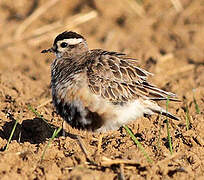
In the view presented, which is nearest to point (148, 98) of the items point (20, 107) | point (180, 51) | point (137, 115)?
point (137, 115)

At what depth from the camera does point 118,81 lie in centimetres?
545

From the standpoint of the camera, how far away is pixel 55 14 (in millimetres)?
11797

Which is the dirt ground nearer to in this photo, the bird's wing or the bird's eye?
the bird's wing

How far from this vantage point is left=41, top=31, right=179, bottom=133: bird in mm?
5301

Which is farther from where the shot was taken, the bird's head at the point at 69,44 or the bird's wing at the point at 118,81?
the bird's head at the point at 69,44

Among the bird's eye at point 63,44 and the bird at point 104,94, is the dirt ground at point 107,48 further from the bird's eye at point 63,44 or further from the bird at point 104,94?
the bird's eye at point 63,44

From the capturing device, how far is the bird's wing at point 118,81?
5.35 meters

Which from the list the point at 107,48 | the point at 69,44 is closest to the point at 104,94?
the point at 69,44

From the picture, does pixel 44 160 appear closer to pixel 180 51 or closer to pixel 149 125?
pixel 149 125

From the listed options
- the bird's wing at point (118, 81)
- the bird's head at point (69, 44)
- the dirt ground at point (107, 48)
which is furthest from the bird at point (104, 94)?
the bird's head at point (69, 44)

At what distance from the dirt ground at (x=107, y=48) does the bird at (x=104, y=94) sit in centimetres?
33

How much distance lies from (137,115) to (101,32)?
589cm

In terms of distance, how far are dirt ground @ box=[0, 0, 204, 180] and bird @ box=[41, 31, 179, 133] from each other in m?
0.33

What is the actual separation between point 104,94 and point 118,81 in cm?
25
